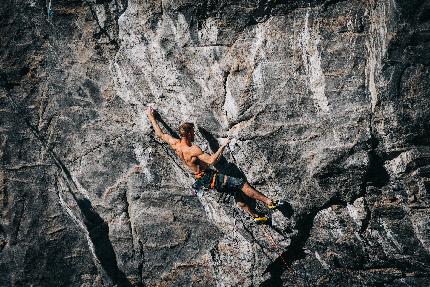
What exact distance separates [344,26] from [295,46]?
88 cm

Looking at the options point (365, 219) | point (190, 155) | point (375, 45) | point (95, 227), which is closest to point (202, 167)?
point (190, 155)

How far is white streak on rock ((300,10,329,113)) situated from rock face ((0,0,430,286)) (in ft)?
0.08

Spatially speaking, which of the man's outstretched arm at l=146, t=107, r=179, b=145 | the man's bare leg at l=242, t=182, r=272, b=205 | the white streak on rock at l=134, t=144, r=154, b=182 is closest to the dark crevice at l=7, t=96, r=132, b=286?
the white streak on rock at l=134, t=144, r=154, b=182

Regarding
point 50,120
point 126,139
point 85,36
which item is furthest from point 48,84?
point 126,139

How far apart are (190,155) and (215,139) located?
773mm

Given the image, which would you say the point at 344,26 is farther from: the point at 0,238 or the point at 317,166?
the point at 0,238

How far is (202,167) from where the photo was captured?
7.45 meters

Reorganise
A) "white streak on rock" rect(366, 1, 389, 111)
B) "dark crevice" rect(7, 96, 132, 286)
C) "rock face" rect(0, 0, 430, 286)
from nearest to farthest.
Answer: "white streak on rock" rect(366, 1, 389, 111)
"rock face" rect(0, 0, 430, 286)
"dark crevice" rect(7, 96, 132, 286)

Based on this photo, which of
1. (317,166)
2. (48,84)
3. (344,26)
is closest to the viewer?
(344,26)

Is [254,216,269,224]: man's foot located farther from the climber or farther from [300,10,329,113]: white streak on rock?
[300,10,329,113]: white streak on rock

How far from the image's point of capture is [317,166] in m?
7.27

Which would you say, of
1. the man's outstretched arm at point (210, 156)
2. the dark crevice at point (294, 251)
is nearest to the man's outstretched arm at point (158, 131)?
the man's outstretched arm at point (210, 156)

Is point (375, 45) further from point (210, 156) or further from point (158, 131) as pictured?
point (158, 131)

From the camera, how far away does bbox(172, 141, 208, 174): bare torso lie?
7.13 metres
